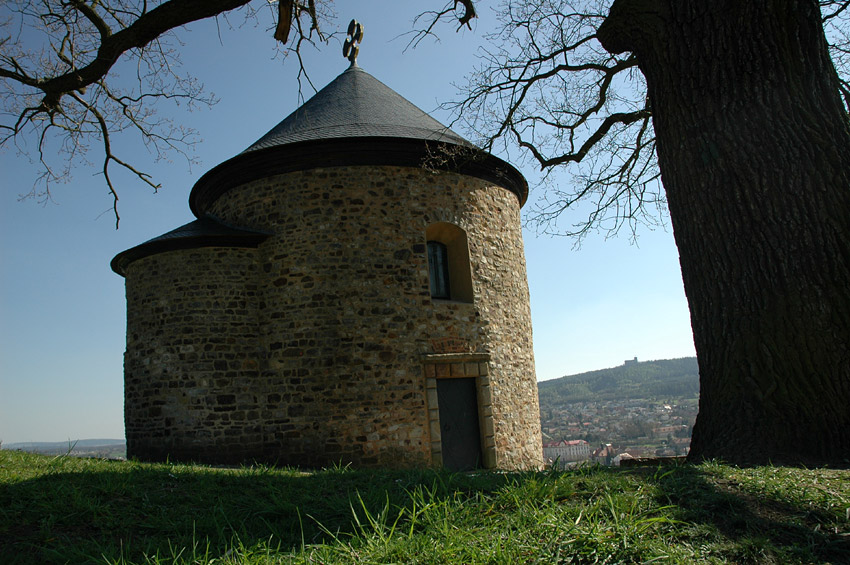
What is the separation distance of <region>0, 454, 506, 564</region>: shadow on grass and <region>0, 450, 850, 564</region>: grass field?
0.01 m

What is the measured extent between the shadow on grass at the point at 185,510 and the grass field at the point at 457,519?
1 centimetres

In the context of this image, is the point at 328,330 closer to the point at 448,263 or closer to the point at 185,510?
the point at 448,263

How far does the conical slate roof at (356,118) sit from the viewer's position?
1112 cm

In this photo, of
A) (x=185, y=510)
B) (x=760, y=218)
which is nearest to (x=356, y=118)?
(x=760, y=218)

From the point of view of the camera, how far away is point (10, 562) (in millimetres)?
3137

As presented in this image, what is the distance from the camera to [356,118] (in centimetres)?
1177

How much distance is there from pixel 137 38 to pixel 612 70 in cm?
616

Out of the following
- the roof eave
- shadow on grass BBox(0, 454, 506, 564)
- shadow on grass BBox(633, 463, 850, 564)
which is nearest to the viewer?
shadow on grass BBox(633, 463, 850, 564)

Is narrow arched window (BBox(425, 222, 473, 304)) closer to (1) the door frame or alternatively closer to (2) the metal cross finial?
(1) the door frame

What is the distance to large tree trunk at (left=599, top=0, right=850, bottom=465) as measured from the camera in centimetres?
467

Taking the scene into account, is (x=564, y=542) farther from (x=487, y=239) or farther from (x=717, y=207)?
(x=487, y=239)

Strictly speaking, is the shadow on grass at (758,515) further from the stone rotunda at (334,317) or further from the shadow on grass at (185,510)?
the stone rotunda at (334,317)

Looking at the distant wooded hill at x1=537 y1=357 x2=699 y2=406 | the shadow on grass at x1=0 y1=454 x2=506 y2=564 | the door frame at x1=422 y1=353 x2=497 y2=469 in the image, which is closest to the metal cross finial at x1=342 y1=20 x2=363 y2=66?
the door frame at x1=422 y1=353 x2=497 y2=469

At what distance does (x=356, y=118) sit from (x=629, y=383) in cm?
5521
